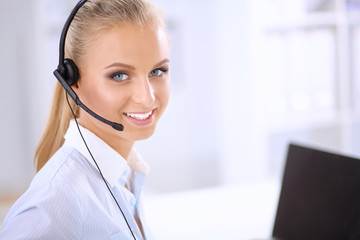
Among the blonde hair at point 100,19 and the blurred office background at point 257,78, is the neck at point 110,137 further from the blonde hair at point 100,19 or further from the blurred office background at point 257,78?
the blurred office background at point 257,78

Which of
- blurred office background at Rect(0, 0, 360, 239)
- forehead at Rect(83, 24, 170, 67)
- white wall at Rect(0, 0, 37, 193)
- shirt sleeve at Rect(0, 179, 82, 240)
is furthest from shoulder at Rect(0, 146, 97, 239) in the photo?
white wall at Rect(0, 0, 37, 193)

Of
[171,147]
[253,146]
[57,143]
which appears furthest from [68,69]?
[171,147]

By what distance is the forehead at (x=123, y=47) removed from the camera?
0.74m

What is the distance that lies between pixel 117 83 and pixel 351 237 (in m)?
0.60

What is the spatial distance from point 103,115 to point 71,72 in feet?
0.33

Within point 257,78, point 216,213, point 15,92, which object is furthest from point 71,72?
point 15,92

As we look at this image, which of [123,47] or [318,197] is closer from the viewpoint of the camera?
[123,47]

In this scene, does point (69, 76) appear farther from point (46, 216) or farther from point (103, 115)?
point (46, 216)

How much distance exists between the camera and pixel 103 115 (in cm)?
78

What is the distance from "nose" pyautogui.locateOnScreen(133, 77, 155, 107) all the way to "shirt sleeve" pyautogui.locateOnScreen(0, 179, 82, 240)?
0.68 feet

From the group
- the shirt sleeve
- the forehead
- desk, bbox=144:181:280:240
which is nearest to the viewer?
the shirt sleeve

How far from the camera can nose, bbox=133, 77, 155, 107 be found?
30.0 inches

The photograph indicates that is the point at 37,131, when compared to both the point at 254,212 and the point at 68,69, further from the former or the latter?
the point at 68,69

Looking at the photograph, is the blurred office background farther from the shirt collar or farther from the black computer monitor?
the shirt collar
